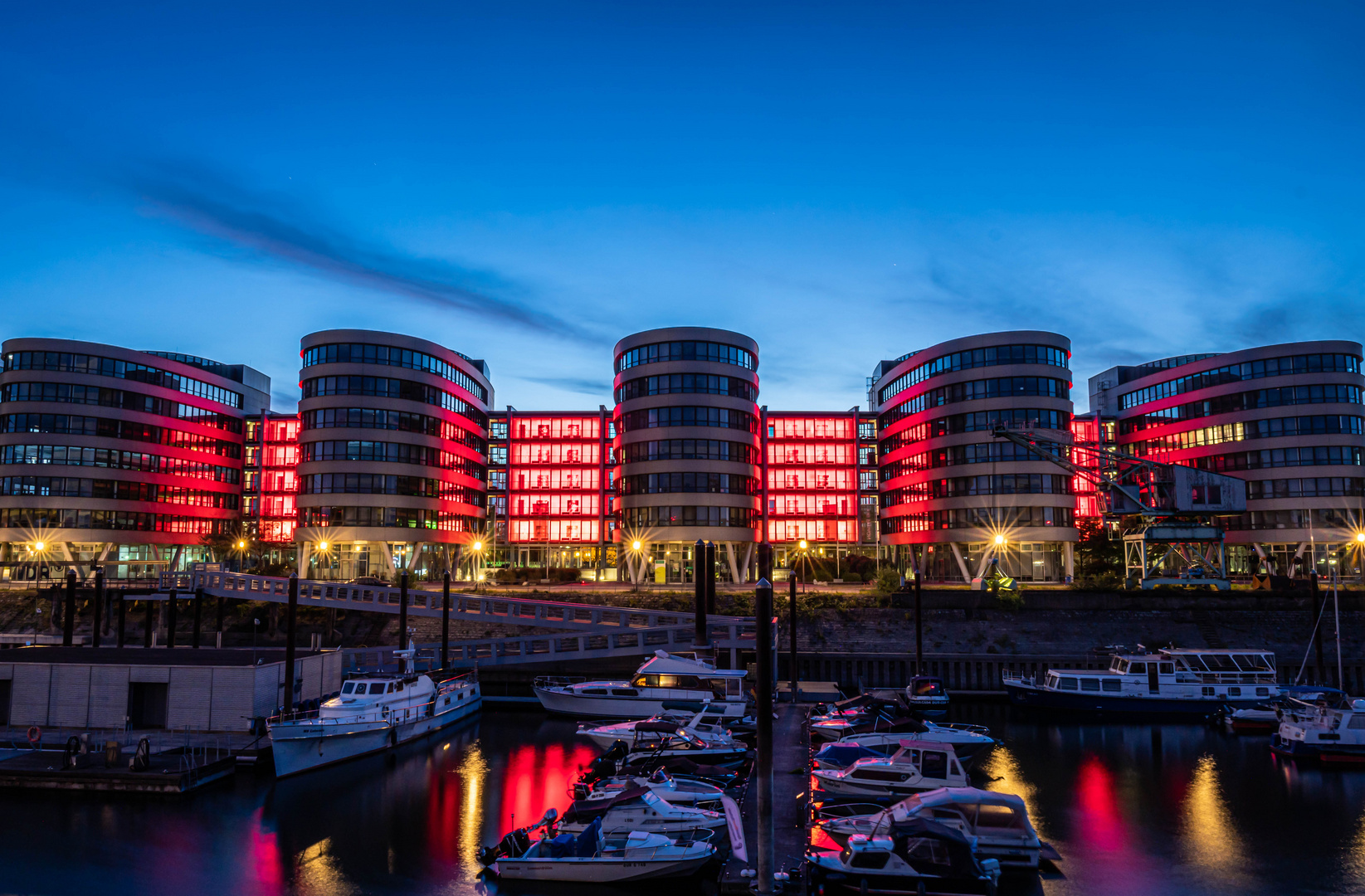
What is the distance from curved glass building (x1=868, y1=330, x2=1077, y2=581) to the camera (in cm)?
7369

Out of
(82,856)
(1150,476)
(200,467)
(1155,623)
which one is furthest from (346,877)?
(200,467)

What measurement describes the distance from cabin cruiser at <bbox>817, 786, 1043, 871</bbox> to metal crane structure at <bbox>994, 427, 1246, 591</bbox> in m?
47.2

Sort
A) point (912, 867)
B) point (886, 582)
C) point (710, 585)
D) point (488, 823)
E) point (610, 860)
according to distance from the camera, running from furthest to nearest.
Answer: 1. point (886, 582)
2. point (710, 585)
3. point (488, 823)
4. point (610, 860)
5. point (912, 867)

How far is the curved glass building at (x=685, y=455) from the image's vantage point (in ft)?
253

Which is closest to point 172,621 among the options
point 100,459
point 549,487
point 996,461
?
point 100,459

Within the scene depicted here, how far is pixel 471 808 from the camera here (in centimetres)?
3006

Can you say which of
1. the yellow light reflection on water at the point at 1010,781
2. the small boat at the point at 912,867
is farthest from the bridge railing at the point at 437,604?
the small boat at the point at 912,867

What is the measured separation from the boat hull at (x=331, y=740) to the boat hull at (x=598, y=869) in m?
15.8

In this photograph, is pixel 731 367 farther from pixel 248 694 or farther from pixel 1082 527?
pixel 248 694

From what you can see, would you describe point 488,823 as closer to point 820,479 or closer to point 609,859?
point 609,859

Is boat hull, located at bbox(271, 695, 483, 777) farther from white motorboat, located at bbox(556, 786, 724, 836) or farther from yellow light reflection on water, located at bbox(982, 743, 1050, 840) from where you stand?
yellow light reflection on water, located at bbox(982, 743, 1050, 840)

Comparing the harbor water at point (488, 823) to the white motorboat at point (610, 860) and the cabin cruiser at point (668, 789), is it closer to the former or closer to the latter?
the white motorboat at point (610, 860)

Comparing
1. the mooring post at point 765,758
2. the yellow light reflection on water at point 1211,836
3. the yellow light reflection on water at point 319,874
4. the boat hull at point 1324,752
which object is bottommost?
the yellow light reflection on water at point 319,874

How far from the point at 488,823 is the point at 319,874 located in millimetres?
5773
